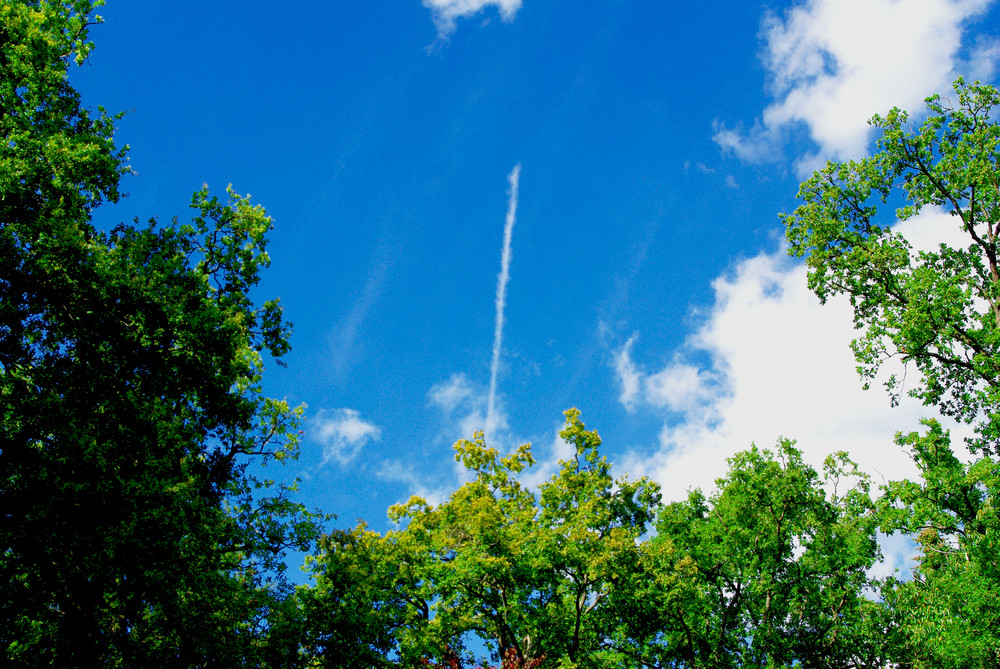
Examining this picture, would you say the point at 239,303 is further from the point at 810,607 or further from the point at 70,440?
the point at 810,607

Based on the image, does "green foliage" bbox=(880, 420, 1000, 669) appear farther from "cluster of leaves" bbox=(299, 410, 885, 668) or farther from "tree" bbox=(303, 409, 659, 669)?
"tree" bbox=(303, 409, 659, 669)

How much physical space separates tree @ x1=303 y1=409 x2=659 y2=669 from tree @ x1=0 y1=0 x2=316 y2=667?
4.36 m

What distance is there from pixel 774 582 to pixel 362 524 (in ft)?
60.4

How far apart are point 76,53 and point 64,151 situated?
4617mm

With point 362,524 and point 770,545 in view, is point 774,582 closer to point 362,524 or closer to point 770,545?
point 770,545

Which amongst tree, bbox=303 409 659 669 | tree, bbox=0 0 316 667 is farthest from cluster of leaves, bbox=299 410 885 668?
tree, bbox=0 0 316 667

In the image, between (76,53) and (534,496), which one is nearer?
(76,53)

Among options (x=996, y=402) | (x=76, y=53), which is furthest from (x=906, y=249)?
(x=76, y=53)

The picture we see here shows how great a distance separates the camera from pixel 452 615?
2166 cm

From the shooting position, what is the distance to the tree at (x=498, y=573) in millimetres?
19625

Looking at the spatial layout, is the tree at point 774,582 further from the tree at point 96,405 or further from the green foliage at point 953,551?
the tree at point 96,405

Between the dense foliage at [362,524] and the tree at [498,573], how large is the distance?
0.10m

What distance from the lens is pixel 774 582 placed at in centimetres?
2514

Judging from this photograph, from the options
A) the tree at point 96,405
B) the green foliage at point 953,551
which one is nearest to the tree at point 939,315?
the green foliage at point 953,551
